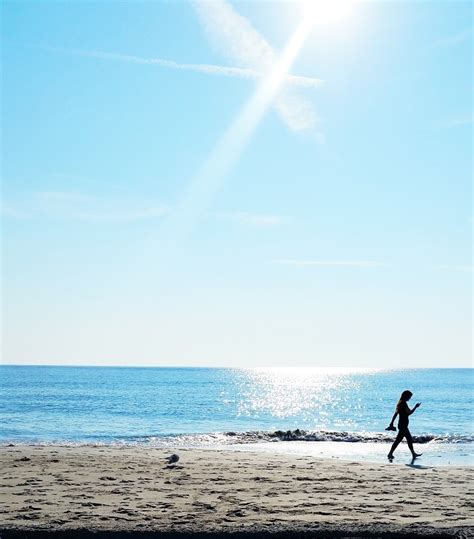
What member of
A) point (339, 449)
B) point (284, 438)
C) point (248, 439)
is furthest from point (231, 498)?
point (248, 439)

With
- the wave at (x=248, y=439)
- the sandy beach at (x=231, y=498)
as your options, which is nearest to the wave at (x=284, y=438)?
the wave at (x=248, y=439)

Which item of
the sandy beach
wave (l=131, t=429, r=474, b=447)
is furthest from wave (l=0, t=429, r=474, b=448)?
the sandy beach

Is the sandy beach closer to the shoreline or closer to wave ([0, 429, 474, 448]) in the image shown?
the shoreline

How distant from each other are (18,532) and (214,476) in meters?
5.49

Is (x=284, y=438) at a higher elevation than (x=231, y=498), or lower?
lower

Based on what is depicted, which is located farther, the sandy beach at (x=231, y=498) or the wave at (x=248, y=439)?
the wave at (x=248, y=439)

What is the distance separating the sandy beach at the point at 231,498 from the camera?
28.4 feet

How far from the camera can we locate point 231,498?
1070cm

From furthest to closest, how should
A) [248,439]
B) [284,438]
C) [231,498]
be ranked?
[248,439]
[284,438]
[231,498]

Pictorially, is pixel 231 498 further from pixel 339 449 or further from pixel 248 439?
pixel 248 439

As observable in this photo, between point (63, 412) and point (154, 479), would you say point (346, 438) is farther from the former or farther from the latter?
point (63, 412)

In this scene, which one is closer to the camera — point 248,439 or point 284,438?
point 284,438

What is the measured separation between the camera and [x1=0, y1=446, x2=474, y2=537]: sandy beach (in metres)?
8.65

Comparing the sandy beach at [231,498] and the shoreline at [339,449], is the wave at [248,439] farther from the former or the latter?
the sandy beach at [231,498]
